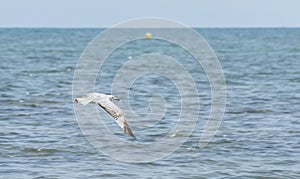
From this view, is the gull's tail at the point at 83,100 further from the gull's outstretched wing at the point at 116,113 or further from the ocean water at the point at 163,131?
the ocean water at the point at 163,131

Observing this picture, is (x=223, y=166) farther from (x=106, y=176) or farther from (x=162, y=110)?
(x=162, y=110)

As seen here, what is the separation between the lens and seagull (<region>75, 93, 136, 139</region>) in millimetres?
14742

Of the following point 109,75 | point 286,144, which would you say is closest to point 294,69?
point 109,75

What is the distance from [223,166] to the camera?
67.6 ft

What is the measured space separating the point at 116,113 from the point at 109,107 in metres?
0.27

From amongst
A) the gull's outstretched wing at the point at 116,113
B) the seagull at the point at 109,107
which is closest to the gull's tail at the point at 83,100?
the seagull at the point at 109,107

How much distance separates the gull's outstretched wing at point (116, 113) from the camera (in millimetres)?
14719

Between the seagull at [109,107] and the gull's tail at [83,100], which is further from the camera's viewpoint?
Result: the gull's tail at [83,100]

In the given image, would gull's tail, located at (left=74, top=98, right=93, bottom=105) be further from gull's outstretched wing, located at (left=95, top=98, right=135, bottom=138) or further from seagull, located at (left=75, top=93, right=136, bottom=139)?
gull's outstretched wing, located at (left=95, top=98, right=135, bottom=138)

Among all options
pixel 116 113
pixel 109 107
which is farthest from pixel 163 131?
pixel 116 113

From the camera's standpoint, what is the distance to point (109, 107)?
15.3m

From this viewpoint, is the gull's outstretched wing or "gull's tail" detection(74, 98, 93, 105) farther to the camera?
"gull's tail" detection(74, 98, 93, 105)

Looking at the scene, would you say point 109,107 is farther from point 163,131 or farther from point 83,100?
point 163,131

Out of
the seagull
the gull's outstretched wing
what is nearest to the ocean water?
the seagull
